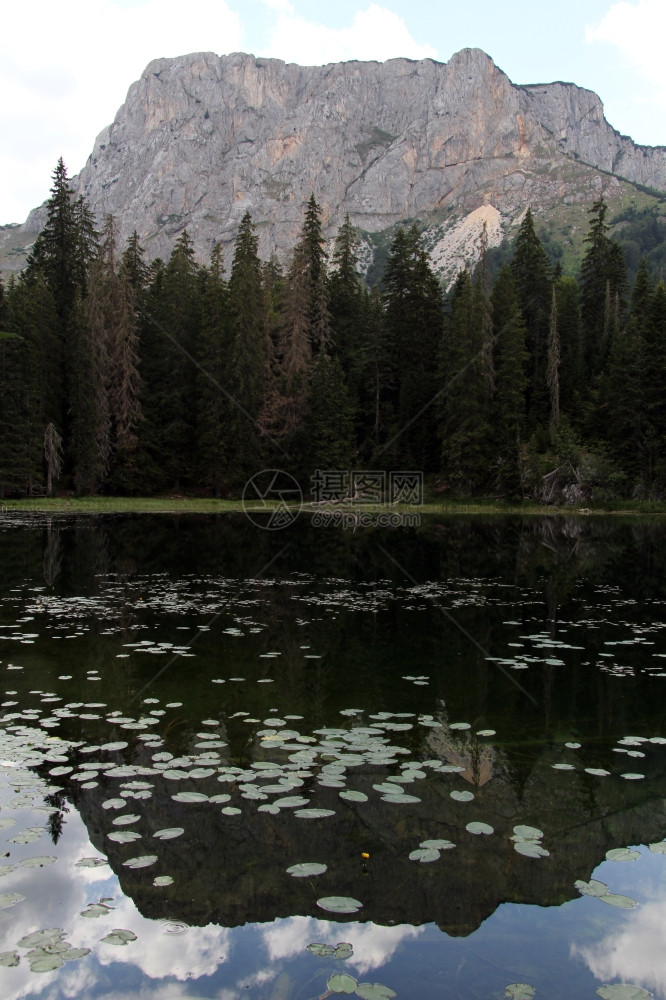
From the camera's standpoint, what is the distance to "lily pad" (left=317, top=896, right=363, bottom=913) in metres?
4.38

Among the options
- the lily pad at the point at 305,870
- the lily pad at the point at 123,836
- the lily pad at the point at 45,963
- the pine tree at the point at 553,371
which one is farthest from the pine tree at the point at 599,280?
the lily pad at the point at 45,963

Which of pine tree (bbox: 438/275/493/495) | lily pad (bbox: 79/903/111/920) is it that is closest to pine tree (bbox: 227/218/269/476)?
pine tree (bbox: 438/275/493/495)

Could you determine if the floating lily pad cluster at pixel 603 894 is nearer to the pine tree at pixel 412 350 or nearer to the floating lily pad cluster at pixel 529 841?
the floating lily pad cluster at pixel 529 841

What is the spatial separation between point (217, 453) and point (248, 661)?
142ft

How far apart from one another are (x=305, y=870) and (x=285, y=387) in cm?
5251

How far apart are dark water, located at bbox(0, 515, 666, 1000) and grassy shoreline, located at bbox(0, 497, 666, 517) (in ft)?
108

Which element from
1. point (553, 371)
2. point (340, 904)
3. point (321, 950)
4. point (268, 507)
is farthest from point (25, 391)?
point (321, 950)

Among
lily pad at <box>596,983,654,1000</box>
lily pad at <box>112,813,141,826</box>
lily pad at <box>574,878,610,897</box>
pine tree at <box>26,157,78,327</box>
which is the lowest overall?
lily pad at <box>596,983,654,1000</box>

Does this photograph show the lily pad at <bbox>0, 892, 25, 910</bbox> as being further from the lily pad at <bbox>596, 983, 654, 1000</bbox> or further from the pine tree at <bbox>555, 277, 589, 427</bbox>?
the pine tree at <bbox>555, 277, 589, 427</bbox>

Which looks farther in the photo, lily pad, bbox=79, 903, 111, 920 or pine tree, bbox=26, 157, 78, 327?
pine tree, bbox=26, 157, 78, 327

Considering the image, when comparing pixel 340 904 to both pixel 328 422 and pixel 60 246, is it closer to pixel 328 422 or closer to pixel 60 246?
pixel 328 422

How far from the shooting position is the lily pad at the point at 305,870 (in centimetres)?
473

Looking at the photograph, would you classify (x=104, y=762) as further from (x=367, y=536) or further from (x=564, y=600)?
(x=367, y=536)

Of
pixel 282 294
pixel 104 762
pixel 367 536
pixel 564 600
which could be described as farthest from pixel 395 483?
pixel 104 762
